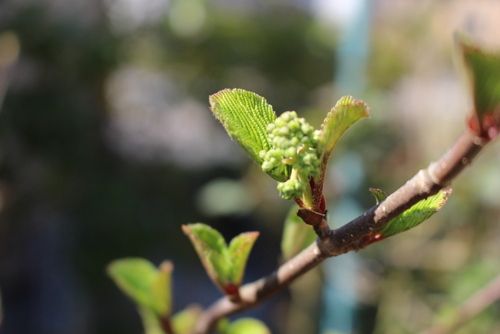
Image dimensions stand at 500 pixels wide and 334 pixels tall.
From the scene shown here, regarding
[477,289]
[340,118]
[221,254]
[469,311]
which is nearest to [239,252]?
[221,254]

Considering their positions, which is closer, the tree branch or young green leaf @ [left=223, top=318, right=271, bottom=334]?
the tree branch

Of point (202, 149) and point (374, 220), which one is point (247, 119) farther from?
point (202, 149)

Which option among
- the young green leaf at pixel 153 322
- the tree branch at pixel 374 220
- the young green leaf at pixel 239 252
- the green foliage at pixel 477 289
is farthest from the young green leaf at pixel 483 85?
the green foliage at pixel 477 289

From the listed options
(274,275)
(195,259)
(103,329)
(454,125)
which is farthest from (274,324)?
(274,275)

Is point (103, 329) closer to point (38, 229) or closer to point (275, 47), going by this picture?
point (38, 229)

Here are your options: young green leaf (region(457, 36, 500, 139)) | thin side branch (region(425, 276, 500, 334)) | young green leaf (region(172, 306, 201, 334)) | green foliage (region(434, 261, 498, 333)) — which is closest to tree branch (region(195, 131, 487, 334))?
young green leaf (region(457, 36, 500, 139))

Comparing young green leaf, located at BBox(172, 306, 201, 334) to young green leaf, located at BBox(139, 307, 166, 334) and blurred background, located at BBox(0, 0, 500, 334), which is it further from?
blurred background, located at BBox(0, 0, 500, 334)
